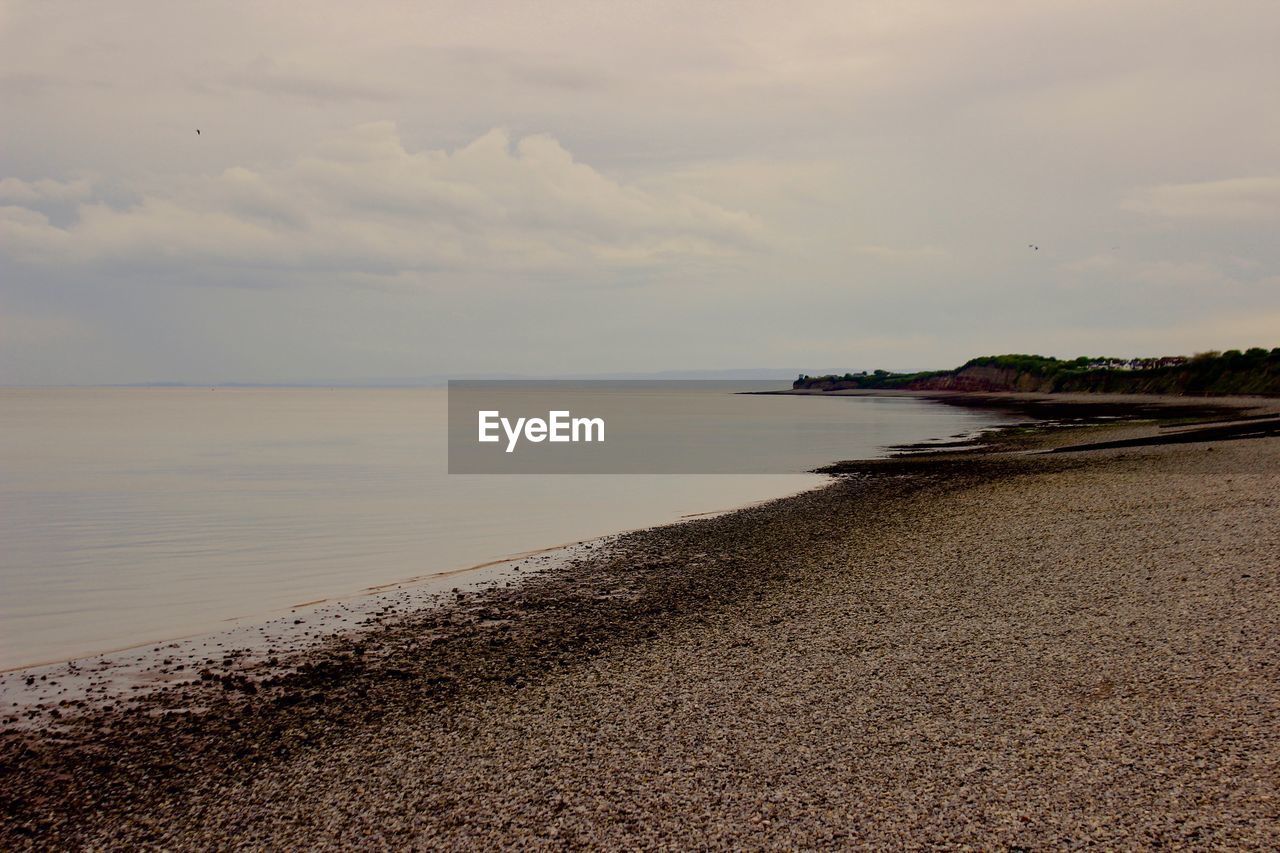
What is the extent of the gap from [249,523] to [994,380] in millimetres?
177376

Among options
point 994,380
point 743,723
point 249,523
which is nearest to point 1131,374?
point 994,380

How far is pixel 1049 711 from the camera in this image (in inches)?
348

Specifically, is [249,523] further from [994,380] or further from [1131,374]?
[994,380]

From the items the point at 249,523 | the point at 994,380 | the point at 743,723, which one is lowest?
the point at 249,523

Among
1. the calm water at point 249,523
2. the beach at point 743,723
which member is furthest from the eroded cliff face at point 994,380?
the beach at point 743,723

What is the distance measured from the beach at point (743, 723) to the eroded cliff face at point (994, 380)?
16046 centimetres

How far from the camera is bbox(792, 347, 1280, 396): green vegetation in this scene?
109000 mm

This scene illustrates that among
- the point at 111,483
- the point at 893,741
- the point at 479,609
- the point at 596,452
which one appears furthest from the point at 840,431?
the point at 893,741

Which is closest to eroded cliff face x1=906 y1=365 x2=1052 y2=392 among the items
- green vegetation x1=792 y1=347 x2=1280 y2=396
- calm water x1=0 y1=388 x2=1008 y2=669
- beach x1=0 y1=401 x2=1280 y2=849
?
green vegetation x1=792 y1=347 x2=1280 y2=396

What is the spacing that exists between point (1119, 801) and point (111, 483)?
3848cm

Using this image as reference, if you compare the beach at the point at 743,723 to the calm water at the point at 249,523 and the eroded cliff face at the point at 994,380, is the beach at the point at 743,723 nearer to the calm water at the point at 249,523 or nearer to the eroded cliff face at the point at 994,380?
the calm water at the point at 249,523

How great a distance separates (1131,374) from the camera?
136125mm

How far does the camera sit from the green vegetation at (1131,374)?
109m

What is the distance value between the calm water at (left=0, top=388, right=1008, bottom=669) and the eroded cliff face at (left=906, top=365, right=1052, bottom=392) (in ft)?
415
